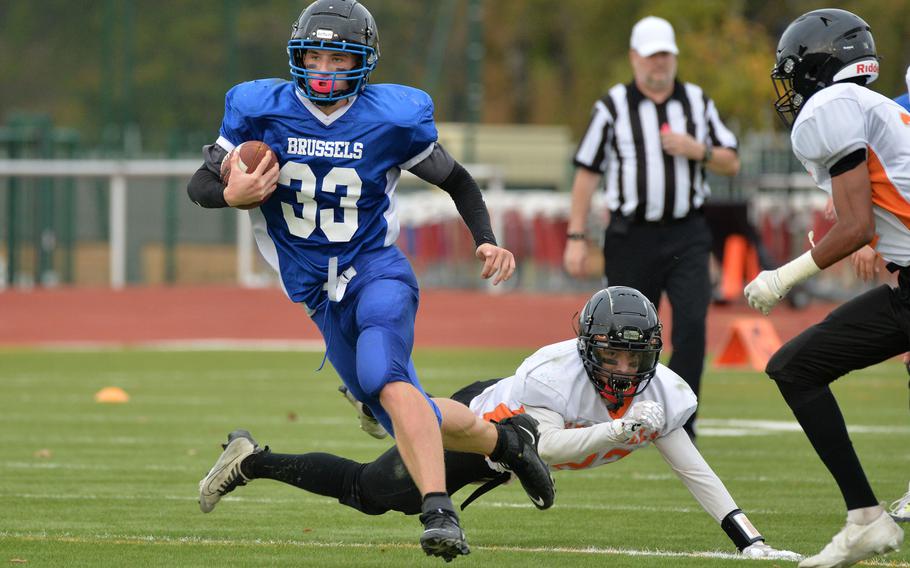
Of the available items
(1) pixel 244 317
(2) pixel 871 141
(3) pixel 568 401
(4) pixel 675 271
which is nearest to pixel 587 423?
(3) pixel 568 401

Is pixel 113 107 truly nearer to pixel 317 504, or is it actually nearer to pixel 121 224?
pixel 121 224

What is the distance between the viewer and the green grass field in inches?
204

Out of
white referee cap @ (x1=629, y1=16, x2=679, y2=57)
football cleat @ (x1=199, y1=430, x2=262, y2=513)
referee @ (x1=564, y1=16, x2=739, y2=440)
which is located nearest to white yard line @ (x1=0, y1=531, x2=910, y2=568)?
football cleat @ (x1=199, y1=430, x2=262, y2=513)

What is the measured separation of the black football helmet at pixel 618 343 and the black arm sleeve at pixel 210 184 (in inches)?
50.4

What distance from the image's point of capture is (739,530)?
5074 mm

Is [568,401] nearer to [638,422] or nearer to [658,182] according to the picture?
[638,422]

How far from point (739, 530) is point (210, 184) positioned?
207 centimetres

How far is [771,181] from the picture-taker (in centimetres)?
1994

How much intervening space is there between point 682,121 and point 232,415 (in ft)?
12.1

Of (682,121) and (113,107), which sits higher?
(682,121)

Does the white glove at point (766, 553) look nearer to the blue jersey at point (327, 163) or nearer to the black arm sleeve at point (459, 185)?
the black arm sleeve at point (459, 185)

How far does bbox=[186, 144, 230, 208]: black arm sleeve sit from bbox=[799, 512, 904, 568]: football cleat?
2190 millimetres

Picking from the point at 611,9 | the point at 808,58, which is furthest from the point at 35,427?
the point at 611,9

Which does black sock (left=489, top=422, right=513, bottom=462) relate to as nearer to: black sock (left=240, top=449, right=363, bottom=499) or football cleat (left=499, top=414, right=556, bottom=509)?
football cleat (left=499, top=414, right=556, bottom=509)
